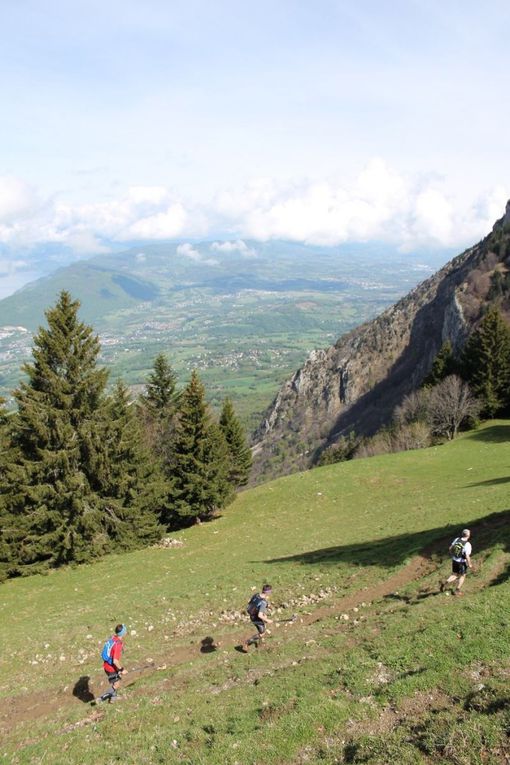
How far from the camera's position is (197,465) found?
42844 mm

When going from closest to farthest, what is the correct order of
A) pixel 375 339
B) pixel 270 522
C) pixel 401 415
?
pixel 270 522 → pixel 401 415 → pixel 375 339

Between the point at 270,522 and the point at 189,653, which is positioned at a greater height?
the point at 189,653

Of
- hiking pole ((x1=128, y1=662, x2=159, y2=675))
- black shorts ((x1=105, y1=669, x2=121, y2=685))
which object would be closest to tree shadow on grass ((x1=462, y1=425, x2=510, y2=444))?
hiking pole ((x1=128, y1=662, x2=159, y2=675))

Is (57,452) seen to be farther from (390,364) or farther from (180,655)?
(390,364)

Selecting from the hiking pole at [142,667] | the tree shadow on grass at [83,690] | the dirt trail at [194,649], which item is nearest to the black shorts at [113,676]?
the dirt trail at [194,649]

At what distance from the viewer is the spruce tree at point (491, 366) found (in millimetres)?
64750

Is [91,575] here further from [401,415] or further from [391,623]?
[401,415]

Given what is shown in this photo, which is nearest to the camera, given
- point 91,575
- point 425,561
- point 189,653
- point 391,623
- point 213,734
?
point 213,734

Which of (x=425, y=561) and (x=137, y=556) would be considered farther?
(x=137, y=556)

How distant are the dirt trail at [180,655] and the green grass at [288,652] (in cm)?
12

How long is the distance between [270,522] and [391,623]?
989 inches

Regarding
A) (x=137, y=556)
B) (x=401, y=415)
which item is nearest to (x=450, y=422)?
(x=401, y=415)

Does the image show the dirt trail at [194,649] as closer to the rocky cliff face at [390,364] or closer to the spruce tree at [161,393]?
the spruce tree at [161,393]

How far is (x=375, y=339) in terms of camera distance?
199 metres
